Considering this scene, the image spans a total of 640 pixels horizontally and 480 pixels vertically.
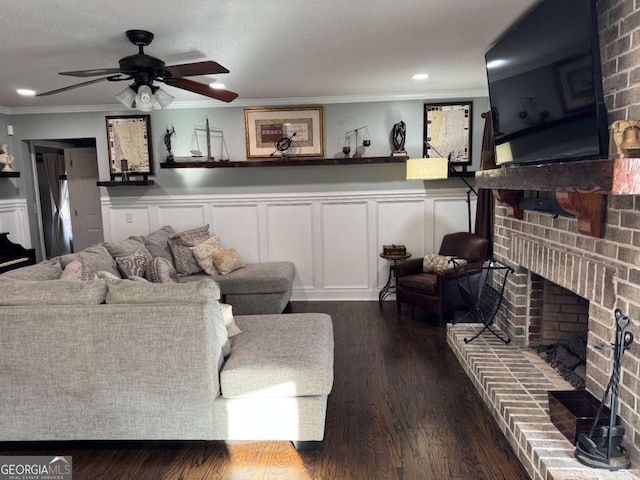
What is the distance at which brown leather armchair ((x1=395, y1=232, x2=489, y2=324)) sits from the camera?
3971 mm

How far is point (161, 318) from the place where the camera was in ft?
6.93

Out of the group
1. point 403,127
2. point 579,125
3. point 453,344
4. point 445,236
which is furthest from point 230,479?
point 403,127

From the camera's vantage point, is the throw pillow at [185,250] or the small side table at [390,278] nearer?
the throw pillow at [185,250]

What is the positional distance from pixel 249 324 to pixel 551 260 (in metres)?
1.99

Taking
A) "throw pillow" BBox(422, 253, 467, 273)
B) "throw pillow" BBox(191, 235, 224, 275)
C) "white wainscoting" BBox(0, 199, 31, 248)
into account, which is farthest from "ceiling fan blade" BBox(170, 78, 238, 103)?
"white wainscoting" BBox(0, 199, 31, 248)

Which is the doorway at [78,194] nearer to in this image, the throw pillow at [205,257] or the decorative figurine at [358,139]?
the throw pillow at [205,257]

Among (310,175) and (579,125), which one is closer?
(579,125)

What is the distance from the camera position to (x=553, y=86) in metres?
2.06

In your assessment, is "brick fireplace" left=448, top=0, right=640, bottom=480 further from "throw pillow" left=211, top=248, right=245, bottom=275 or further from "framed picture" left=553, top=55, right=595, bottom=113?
"throw pillow" left=211, top=248, right=245, bottom=275

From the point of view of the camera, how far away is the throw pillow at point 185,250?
Answer: 4.51 m

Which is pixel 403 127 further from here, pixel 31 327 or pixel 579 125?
pixel 31 327

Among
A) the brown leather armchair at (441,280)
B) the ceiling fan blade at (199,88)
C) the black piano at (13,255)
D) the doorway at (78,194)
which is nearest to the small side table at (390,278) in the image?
the brown leather armchair at (441,280)

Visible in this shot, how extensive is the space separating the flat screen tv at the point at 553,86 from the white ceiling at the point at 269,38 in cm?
30

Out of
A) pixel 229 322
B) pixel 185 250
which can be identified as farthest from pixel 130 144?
pixel 229 322
